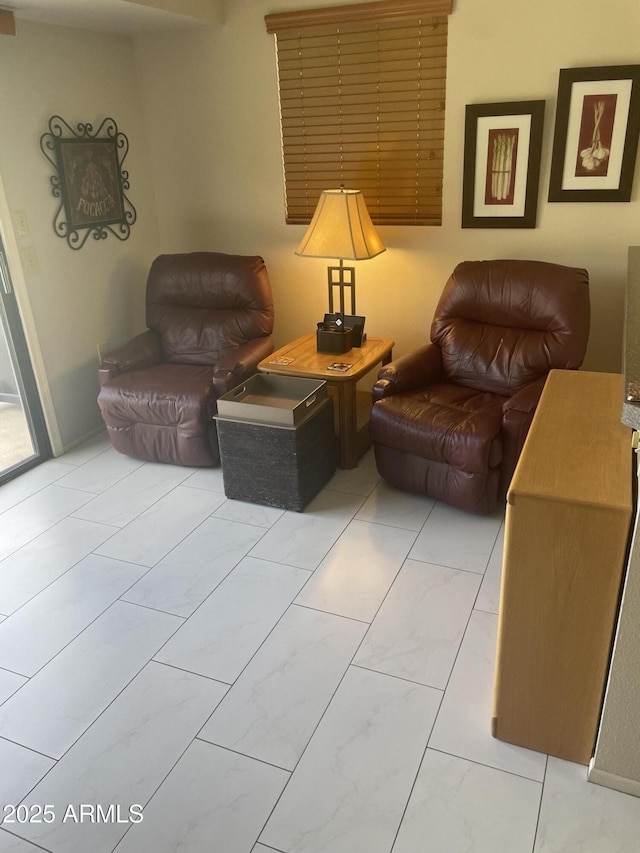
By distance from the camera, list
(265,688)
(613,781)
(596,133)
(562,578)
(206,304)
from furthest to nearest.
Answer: (206,304), (596,133), (265,688), (613,781), (562,578)

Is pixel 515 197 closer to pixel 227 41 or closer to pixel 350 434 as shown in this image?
pixel 350 434

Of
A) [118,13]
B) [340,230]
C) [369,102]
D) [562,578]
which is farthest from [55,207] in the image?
[562,578]

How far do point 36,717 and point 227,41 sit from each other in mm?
3654

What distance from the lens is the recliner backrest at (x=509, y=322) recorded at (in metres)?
3.14

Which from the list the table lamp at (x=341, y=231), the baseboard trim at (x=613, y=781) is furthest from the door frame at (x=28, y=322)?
the baseboard trim at (x=613, y=781)

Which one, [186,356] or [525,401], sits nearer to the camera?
[525,401]

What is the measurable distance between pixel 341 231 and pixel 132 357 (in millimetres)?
1415

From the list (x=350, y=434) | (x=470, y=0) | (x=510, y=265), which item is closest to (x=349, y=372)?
(x=350, y=434)

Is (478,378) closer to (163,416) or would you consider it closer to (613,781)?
(163,416)

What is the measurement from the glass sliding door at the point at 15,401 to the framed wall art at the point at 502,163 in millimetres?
2521

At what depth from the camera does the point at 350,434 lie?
3.38 metres

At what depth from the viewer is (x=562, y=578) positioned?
161 centimetres

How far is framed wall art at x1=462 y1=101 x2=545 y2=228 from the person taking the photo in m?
3.30

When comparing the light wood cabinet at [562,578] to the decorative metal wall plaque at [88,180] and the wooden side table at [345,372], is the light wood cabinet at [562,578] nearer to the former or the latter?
the wooden side table at [345,372]
